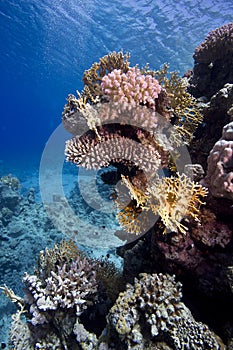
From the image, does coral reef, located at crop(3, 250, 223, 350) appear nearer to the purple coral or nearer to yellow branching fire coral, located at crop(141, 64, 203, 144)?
the purple coral

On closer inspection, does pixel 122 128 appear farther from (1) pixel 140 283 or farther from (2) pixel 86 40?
(2) pixel 86 40

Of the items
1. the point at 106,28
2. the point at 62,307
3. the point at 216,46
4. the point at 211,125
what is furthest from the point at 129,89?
the point at 106,28

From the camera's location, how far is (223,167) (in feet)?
9.23

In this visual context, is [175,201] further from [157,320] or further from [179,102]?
[179,102]

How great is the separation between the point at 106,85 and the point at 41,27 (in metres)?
32.2

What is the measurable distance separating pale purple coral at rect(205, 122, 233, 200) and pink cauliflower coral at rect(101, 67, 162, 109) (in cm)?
131

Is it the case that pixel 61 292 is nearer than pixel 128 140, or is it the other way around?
pixel 128 140

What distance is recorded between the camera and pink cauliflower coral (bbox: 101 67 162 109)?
344 centimetres

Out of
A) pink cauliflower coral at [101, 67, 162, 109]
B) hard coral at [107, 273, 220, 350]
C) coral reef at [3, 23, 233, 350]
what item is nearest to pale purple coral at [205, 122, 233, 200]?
coral reef at [3, 23, 233, 350]

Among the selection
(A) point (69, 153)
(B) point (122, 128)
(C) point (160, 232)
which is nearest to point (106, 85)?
(B) point (122, 128)

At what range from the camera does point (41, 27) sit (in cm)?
2845

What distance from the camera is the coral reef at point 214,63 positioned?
5770 mm

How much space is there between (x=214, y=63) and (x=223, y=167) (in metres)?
4.66

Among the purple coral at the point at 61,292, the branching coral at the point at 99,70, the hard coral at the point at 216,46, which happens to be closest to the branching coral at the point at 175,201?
the purple coral at the point at 61,292
